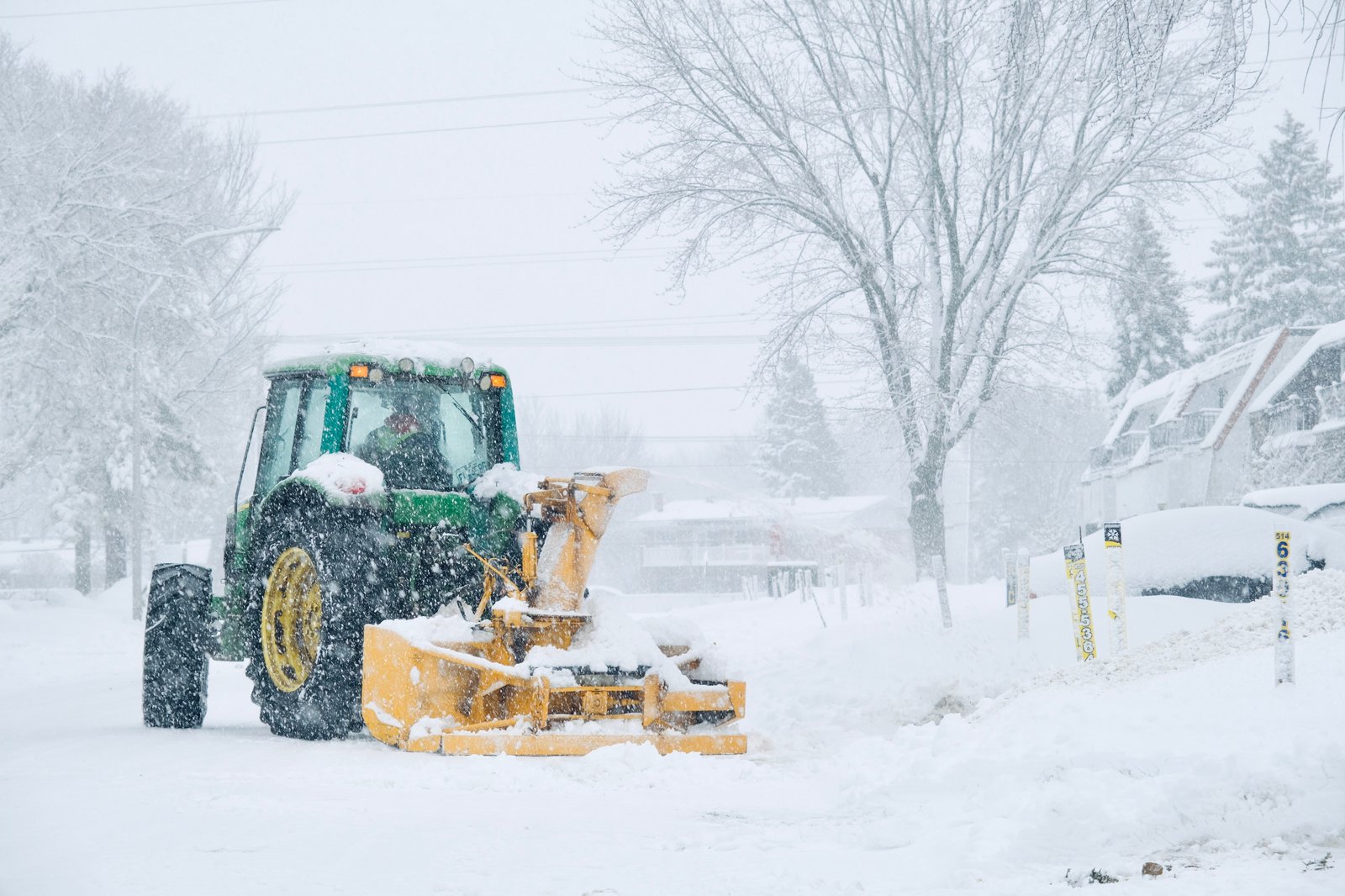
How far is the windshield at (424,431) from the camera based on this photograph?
8.24 m

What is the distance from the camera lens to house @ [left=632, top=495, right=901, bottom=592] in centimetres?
5788

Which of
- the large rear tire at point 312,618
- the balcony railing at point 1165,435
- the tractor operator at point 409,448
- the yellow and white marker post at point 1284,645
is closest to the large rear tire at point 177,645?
the large rear tire at point 312,618

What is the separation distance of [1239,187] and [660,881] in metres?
19.3

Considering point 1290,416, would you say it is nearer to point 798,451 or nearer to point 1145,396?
point 1145,396

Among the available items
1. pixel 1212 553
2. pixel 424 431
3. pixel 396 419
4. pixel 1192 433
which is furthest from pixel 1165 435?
pixel 396 419

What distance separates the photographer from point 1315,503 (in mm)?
20391

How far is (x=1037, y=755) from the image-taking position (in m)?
5.38

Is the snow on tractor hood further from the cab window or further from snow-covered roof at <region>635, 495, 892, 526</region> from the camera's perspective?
snow-covered roof at <region>635, 495, 892, 526</region>

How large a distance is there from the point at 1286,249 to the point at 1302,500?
29.9m

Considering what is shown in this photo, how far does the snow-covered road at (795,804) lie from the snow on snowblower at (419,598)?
11.9 inches

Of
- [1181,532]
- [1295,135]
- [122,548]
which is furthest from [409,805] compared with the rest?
[1295,135]

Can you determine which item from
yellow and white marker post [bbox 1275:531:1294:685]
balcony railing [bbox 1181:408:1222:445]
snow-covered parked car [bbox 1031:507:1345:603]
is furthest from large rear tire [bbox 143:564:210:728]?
balcony railing [bbox 1181:408:1222:445]

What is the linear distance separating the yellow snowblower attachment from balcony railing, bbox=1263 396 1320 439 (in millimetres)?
32233

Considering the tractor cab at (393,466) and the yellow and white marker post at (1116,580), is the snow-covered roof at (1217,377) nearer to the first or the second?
the yellow and white marker post at (1116,580)
